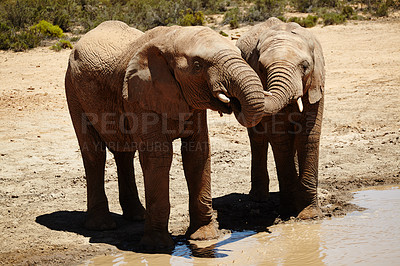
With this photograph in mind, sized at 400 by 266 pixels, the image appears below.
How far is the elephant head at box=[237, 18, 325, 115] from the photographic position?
586 centimetres

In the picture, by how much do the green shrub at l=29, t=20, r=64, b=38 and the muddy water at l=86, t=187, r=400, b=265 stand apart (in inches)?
500

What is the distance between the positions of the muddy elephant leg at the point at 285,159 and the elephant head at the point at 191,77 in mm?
1556

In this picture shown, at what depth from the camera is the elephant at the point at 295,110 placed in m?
6.14

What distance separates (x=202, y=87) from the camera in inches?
205

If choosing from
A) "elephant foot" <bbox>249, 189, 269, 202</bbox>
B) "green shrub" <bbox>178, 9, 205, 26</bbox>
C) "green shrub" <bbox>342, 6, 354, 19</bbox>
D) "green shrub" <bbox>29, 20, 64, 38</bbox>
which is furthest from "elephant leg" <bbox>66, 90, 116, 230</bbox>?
"green shrub" <bbox>342, 6, 354, 19</bbox>

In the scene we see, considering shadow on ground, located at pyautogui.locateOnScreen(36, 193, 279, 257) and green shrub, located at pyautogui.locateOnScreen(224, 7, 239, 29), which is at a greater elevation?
green shrub, located at pyautogui.locateOnScreen(224, 7, 239, 29)

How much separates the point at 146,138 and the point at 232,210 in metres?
1.95

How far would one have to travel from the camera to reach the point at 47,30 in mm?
17844

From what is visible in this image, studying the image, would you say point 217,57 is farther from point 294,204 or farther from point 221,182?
point 221,182

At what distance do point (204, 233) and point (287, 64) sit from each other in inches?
73.1

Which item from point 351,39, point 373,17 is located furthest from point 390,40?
point 373,17

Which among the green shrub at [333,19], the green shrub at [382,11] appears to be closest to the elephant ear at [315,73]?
the green shrub at [333,19]

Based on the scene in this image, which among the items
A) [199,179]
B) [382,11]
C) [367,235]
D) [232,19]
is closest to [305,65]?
[199,179]

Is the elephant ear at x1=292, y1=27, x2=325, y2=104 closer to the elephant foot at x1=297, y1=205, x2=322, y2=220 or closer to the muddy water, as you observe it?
the elephant foot at x1=297, y1=205, x2=322, y2=220
